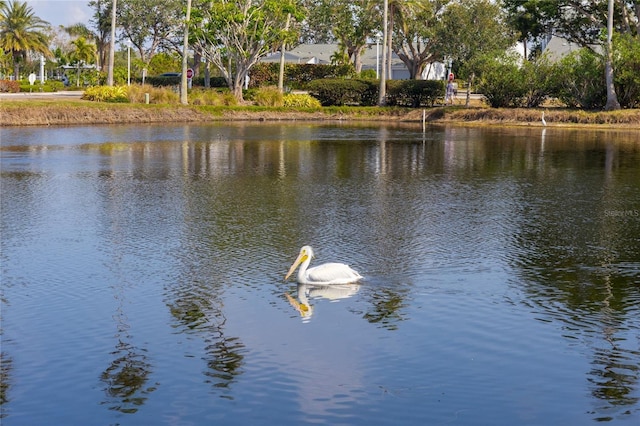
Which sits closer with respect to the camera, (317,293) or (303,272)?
(317,293)

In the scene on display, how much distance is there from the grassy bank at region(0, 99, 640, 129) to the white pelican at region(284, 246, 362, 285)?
3821 cm

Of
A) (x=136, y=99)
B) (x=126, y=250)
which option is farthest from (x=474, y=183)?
(x=136, y=99)

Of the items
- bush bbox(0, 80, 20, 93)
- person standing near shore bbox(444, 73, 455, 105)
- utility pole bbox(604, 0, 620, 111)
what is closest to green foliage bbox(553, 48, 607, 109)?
utility pole bbox(604, 0, 620, 111)

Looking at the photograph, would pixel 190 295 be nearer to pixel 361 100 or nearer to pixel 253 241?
pixel 253 241

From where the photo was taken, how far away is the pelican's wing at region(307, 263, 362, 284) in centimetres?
1577

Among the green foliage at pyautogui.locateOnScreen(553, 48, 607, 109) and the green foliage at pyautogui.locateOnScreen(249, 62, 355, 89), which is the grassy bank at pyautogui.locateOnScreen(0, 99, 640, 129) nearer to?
the green foliage at pyautogui.locateOnScreen(553, 48, 607, 109)

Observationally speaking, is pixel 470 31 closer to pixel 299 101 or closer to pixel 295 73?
pixel 299 101

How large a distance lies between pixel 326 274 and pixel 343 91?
55.5m

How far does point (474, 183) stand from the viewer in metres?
29.9

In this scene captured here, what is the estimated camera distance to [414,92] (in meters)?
69.8

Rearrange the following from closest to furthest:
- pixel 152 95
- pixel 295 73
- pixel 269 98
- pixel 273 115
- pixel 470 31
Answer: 1. pixel 152 95
2. pixel 273 115
3. pixel 269 98
4. pixel 470 31
5. pixel 295 73

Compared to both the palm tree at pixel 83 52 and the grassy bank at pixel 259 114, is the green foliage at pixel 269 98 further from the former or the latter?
the palm tree at pixel 83 52

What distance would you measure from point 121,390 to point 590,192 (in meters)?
19.6

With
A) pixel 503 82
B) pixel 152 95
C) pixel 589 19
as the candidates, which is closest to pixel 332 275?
pixel 152 95
